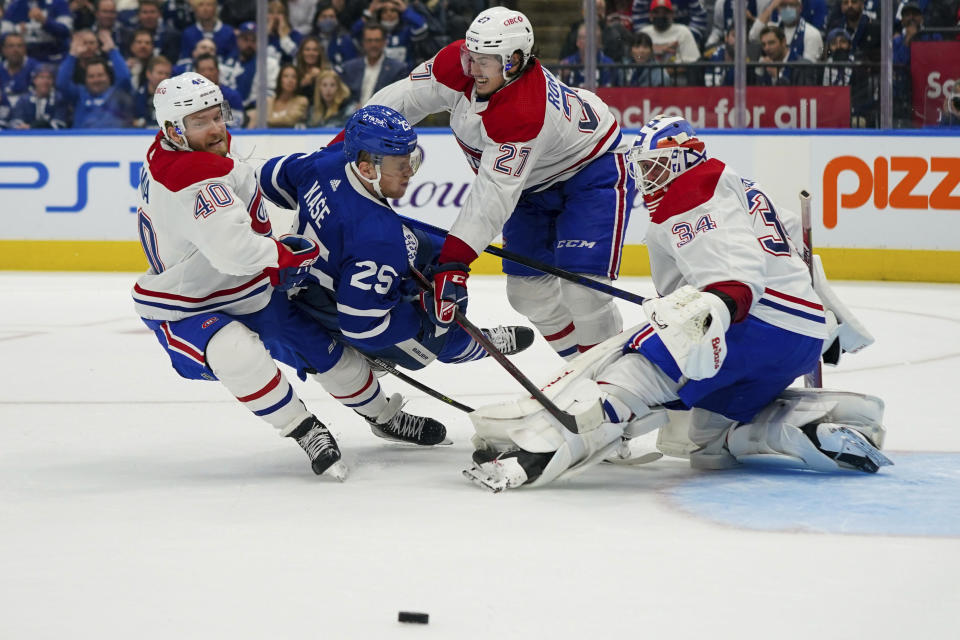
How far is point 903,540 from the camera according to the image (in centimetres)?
261

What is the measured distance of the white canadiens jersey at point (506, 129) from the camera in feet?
11.6

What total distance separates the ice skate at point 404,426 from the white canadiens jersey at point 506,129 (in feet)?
1.68

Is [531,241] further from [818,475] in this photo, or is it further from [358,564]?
[358,564]

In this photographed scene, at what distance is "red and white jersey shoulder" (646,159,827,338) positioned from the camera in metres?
3.00

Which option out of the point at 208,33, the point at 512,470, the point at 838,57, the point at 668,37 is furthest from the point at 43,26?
the point at 512,470

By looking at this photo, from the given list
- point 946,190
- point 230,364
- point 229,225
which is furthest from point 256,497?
point 946,190

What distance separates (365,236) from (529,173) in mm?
592

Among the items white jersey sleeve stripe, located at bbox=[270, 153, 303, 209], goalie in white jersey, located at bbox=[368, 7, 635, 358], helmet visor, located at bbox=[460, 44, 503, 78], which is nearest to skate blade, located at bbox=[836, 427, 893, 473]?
goalie in white jersey, located at bbox=[368, 7, 635, 358]

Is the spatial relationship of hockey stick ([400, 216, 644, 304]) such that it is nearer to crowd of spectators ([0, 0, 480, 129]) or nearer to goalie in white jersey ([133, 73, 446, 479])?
goalie in white jersey ([133, 73, 446, 479])

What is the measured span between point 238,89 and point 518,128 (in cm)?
483

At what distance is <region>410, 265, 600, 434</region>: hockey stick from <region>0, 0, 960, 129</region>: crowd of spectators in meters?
4.43

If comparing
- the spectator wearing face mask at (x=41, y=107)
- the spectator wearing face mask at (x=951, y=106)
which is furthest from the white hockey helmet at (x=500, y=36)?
the spectator wearing face mask at (x=41, y=107)

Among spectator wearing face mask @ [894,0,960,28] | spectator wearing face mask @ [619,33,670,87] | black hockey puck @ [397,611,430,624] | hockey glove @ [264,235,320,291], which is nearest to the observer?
black hockey puck @ [397,611,430,624]

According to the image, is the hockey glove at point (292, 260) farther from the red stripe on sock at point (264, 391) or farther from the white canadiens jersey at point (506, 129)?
the white canadiens jersey at point (506, 129)
